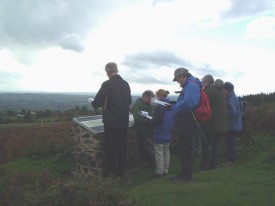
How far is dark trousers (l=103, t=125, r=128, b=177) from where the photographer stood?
7.71 metres

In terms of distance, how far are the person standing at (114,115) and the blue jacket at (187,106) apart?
1.27 metres

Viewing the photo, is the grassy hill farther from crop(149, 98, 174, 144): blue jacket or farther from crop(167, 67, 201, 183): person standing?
crop(149, 98, 174, 144): blue jacket

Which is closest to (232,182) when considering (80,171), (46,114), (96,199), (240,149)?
(96,199)

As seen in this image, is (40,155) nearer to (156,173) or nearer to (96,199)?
(156,173)

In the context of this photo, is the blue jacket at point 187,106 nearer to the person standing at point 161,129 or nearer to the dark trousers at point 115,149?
the person standing at point 161,129

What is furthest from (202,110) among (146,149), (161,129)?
(146,149)

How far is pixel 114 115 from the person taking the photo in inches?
296

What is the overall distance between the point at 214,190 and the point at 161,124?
2.15 m

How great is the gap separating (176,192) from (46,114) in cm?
2092

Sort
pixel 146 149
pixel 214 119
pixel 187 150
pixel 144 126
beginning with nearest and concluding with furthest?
pixel 187 150
pixel 214 119
pixel 144 126
pixel 146 149

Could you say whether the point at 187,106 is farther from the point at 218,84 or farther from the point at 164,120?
the point at 218,84

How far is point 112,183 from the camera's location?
19.2ft

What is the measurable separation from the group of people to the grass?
0.41 metres

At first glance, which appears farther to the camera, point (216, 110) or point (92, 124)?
point (92, 124)
